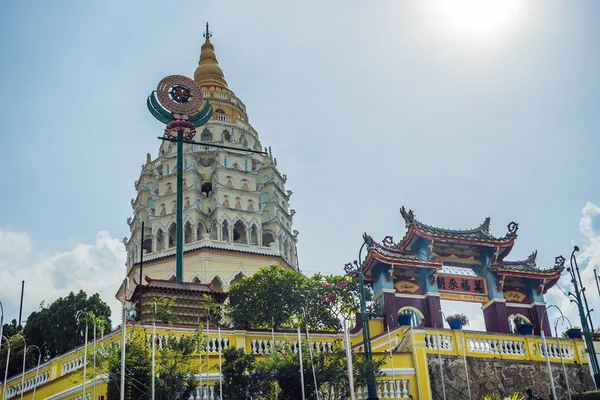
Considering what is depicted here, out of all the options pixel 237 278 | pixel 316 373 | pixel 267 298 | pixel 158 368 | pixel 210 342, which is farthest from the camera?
pixel 237 278

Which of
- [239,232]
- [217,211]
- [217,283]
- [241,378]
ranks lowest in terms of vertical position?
[241,378]

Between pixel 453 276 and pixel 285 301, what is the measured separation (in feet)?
37.4

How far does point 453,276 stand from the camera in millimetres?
33875

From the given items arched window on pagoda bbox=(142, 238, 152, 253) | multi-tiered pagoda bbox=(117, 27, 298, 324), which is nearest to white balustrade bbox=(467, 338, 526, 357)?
multi-tiered pagoda bbox=(117, 27, 298, 324)

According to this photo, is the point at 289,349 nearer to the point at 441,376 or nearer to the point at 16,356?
the point at 441,376

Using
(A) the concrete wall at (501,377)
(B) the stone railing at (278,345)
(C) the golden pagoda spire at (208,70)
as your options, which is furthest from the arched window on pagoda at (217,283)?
(A) the concrete wall at (501,377)

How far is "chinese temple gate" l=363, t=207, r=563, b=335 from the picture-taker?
106 ft

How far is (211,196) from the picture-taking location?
61094mm

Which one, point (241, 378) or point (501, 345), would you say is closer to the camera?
point (241, 378)

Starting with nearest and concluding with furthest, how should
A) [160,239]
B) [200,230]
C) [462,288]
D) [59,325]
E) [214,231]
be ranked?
[462,288], [59,325], [214,231], [200,230], [160,239]

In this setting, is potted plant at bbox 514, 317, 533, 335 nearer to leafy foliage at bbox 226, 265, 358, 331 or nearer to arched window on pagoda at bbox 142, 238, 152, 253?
leafy foliage at bbox 226, 265, 358, 331

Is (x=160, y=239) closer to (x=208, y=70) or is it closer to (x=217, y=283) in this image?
(x=217, y=283)

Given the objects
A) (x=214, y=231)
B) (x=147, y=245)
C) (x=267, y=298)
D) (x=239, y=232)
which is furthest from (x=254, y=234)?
(x=267, y=298)

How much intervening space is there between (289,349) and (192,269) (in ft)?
104
